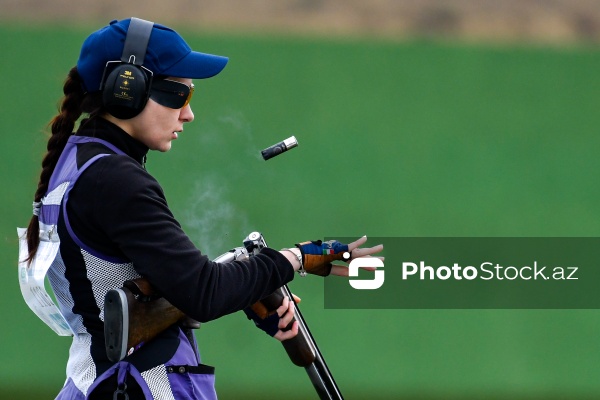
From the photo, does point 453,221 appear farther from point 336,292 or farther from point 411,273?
point 336,292

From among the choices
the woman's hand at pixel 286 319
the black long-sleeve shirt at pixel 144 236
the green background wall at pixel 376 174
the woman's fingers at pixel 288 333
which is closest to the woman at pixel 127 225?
the black long-sleeve shirt at pixel 144 236

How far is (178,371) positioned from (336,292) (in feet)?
10.2

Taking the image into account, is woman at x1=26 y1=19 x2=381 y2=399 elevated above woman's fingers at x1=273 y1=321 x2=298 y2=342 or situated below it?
above

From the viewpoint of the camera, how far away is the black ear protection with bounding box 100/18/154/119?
1.81 meters

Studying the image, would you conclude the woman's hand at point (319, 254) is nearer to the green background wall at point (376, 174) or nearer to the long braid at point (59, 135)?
the long braid at point (59, 135)

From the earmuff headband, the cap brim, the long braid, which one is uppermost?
the earmuff headband

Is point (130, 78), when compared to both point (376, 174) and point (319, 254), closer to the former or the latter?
point (319, 254)

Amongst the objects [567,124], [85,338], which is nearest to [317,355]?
[85,338]

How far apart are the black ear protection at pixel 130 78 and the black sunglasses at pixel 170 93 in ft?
0.10

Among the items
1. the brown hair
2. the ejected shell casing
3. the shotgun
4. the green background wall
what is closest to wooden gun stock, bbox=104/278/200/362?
the shotgun

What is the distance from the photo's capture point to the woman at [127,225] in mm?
1739

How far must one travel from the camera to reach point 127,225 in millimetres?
1717

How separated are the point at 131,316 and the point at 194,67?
0.51 m

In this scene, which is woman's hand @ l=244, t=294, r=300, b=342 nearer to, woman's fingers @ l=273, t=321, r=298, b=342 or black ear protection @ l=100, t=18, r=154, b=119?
woman's fingers @ l=273, t=321, r=298, b=342
